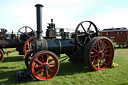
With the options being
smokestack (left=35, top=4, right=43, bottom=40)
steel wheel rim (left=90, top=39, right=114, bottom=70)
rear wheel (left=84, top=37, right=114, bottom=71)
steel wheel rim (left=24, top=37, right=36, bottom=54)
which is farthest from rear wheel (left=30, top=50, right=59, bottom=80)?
steel wheel rim (left=24, top=37, right=36, bottom=54)

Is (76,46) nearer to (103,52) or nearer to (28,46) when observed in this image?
(103,52)

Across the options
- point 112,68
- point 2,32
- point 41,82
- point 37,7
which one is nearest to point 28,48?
point 2,32

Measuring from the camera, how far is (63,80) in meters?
3.87

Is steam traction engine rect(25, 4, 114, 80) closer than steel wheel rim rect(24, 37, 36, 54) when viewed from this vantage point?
Yes

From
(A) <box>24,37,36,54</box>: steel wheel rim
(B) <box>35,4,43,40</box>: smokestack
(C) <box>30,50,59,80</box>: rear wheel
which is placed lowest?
(C) <box>30,50,59,80</box>: rear wheel

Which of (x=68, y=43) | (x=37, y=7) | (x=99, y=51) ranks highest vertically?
(x=37, y=7)

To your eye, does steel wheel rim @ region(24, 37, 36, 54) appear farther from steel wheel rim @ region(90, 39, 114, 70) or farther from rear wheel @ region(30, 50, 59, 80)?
steel wheel rim @ region(90, 39, 114, 70)

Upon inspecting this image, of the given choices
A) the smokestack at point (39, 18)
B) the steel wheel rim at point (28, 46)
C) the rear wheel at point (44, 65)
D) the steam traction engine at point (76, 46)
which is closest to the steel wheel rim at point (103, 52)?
the steam traction engine at point (76, 46)

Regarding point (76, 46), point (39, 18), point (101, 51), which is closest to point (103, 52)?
point (101, 51)

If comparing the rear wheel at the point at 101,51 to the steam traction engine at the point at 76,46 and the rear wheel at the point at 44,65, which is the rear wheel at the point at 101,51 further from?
the rear wheel at the point at 44,65

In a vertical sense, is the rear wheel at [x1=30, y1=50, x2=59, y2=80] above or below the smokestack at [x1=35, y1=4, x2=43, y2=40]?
below

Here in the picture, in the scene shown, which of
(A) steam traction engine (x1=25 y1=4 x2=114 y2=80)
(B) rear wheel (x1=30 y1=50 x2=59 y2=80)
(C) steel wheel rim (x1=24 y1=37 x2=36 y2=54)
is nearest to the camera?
(B) rear wheel (x1=30 y1=50 x2=59 y2=80)

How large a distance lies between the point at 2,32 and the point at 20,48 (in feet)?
6.90

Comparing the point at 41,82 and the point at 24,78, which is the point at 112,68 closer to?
the point at 41,82
